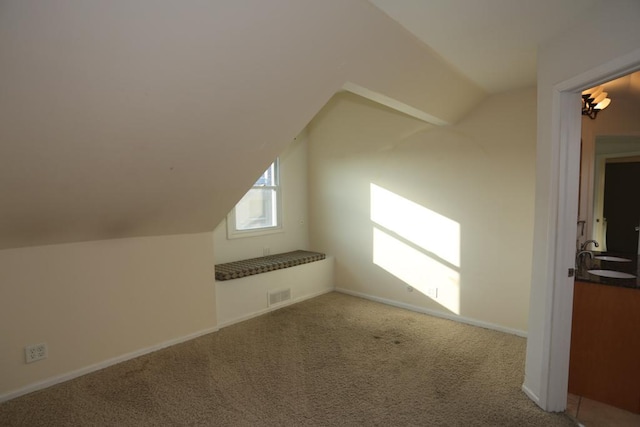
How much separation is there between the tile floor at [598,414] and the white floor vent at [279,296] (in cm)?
278

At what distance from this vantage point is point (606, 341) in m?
2.22

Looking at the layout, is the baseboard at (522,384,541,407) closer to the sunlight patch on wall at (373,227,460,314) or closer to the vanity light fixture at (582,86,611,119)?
the sunlight patch on wall at (373,227,460,314)

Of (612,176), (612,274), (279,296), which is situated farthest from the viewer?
(279,296)

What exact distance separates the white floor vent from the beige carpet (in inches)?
21.4

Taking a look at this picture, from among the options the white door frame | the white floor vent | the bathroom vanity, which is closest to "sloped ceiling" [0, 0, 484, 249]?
the white door frame

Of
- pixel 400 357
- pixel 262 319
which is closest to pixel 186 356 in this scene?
pixel 262 319

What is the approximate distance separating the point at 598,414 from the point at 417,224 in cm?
215

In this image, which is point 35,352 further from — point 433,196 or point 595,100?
point 595,100

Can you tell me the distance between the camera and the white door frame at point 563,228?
1.99 metres

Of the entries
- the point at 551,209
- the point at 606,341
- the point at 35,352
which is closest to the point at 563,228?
the point at 551,209

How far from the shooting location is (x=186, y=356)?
2906 mm

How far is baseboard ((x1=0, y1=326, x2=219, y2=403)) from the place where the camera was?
236 cm

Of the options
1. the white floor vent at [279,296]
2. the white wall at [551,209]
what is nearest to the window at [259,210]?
the white floor vent at [279,296]

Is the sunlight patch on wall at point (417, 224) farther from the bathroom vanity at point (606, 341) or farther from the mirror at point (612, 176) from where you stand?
the bathroom vanity at point (606, 341)
